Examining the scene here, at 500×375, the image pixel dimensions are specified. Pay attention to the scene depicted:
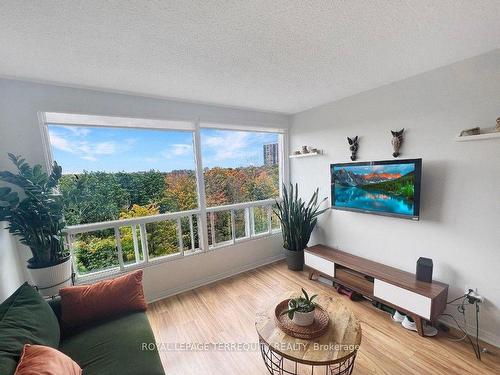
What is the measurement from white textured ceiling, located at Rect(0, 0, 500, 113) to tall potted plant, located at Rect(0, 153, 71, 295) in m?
0.87

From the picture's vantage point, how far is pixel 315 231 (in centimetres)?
331

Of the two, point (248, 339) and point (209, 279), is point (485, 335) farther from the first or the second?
point (209, 279)

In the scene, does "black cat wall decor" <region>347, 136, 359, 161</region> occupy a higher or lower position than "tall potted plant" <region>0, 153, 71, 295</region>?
higher

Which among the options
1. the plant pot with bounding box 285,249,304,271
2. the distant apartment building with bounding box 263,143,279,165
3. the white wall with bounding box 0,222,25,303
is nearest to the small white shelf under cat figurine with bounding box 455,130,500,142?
the plant pot with bounding box 285,249,304,271

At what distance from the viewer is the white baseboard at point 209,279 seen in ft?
8.55

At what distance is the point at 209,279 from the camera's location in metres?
2.93

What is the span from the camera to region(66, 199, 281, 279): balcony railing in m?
2.32

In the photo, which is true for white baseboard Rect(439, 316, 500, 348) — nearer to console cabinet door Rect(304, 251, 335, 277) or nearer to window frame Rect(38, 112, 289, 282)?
console cabinet door Rect(304, 251, 335, 277)

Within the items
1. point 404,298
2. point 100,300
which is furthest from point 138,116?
point 404,298

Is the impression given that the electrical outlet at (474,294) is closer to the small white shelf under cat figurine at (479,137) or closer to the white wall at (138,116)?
the small white shelf under cat figurine at (479,137)

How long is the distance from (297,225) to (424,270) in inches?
57.1

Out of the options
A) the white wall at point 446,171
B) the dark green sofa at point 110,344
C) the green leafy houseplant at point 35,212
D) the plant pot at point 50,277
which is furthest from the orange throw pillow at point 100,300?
the white wall at point 446,171

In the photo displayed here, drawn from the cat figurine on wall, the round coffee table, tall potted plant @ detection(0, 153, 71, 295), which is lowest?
the round coffee table

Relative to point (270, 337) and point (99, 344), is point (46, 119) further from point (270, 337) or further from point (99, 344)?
point (270, 337)
